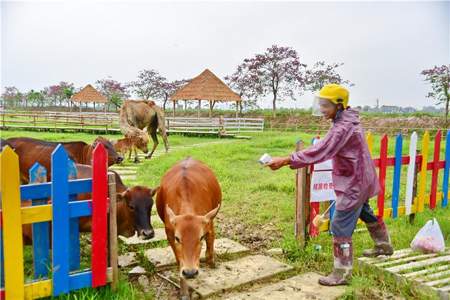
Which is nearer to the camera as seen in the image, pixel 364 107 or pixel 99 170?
pixel 99 170

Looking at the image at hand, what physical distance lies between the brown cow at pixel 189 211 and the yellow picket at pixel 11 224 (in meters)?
1.14

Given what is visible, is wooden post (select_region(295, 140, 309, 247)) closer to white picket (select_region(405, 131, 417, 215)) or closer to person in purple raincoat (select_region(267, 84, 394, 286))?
person in purple raincoat (select_region(267, 84, 394, 286))

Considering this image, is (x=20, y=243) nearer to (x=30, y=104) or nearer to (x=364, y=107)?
(x=364, y=107)

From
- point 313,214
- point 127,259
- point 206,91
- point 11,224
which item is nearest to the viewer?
point 11,224

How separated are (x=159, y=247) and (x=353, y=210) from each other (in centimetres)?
232

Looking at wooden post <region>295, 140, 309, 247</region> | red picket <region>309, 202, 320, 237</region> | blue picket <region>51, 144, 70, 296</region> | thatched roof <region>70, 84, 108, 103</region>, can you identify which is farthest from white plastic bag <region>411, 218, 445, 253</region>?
thatched roof <region>70, 84, 108, 103</region>

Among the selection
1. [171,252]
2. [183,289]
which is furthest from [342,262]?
[171,252]

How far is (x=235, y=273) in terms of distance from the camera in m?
3.85

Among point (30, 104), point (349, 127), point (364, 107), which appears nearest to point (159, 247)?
point (349, 127)

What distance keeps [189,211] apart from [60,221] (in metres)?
1.04

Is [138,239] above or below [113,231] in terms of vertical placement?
below

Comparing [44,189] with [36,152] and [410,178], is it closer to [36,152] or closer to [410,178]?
[36,152]

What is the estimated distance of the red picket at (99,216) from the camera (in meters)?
3.13

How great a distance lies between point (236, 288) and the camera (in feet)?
11.7
